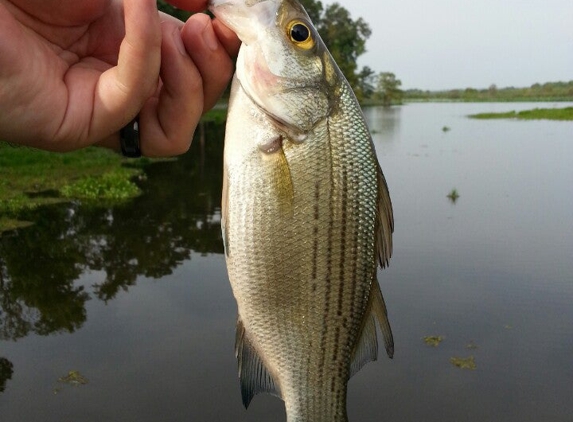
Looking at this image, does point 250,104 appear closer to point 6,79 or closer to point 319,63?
point 319,63

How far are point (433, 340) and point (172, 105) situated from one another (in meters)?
6.92

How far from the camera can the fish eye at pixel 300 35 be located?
80.1 inches

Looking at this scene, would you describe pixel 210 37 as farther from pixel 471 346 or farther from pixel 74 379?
pixel 471 346

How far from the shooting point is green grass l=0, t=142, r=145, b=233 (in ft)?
47.2

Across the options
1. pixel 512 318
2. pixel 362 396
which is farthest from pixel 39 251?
pixel 512 318

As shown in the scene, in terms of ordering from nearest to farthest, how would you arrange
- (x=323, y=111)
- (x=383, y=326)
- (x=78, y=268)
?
(x=323, y=111)
(x=383, y=326)
(x=78, y=268)

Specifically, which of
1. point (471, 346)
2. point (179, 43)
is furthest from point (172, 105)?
point (471, 346)

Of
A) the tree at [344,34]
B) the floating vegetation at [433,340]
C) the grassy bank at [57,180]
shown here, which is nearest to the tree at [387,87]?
the tree at [344,34]

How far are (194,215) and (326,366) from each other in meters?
12.9

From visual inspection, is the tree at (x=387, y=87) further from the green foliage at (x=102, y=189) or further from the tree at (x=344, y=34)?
the green foliage at (x=102, y=189)

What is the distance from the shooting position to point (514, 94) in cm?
13188

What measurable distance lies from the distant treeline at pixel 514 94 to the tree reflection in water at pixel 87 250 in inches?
3924

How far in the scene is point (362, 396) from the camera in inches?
271

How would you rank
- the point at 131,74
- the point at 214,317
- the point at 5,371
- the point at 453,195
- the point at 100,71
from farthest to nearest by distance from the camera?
1. the point at 453,195
2. the point at 214,317
3. the point at 5,371
4. the point at 100,71
5. the point at 131,74
